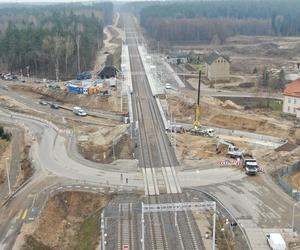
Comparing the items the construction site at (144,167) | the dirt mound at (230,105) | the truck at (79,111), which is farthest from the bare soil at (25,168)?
the dirt mound at (230,105)

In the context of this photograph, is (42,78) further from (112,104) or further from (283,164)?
(283,164)

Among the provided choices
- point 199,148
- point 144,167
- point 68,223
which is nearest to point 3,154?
point 144,167

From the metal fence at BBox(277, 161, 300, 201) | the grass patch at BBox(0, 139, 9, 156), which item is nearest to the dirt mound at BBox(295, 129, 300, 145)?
the metal fence at BBox(277, 161, 300, 201)

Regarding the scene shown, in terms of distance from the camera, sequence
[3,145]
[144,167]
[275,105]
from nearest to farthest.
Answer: [144,167] < [3,145] < [275,105]

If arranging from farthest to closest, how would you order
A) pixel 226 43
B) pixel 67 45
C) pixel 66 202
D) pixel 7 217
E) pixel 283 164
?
1. pixel 226 43
2. pixel 67 45
3. pixel 283 164
4. pixel 66 202
5. pixel 7 217

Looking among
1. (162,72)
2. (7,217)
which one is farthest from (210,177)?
(162,72)

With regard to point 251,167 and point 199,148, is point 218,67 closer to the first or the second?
point 199,148

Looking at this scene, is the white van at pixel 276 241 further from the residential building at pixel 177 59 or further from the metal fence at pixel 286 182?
the residential building at pixel 177 59
